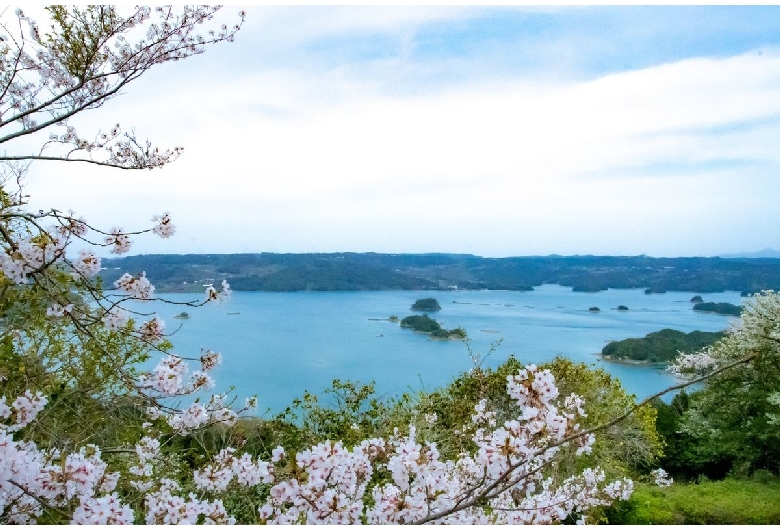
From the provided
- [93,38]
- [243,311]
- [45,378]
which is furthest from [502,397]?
[243,311]

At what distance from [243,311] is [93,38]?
53.2ft

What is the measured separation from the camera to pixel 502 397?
25.7 ft

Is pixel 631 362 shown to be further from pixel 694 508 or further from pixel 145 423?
pixel 145 423

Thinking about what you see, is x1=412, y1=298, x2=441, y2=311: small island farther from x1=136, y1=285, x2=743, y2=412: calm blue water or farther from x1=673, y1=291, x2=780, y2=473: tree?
x1=673, y1=291, x2=780, y2=473: tree

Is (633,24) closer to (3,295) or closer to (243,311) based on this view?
(3,295)

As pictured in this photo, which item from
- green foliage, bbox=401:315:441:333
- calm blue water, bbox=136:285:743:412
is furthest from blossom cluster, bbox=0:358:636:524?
green foliage, bbox=401:315:441:333

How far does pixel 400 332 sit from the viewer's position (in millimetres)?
21250

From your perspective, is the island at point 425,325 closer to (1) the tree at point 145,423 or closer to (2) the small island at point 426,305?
(2) the small island at point 426,305

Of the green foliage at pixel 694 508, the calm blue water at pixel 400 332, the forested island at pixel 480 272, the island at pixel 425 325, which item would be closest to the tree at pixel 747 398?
the green foliage at pixel 694 508

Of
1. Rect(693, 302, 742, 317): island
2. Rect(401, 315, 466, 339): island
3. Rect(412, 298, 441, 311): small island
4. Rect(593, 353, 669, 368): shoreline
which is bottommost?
Rect(593, 353, 669, 368): shoreline

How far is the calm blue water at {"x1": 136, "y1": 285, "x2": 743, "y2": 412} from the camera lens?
47.0ft

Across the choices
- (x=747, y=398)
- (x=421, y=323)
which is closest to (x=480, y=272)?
(x=421, y=323)

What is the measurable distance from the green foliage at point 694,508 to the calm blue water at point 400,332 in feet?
15.5

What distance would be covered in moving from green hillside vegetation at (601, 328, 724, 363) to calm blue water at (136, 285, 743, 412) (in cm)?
52
